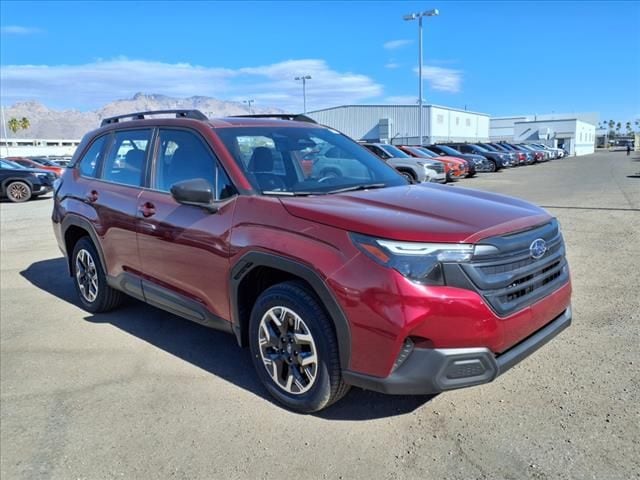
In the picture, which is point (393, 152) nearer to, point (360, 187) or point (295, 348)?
point (360, 187)

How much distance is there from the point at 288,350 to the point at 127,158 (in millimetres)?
2590

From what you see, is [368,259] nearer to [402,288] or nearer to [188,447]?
[402,288]

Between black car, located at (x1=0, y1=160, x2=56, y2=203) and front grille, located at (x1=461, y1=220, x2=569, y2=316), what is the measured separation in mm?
18210

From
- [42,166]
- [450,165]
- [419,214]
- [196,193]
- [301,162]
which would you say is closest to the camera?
[419,214]

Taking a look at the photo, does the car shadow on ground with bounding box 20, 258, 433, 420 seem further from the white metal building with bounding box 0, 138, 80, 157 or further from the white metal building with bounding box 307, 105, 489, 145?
the white metal building with bounding box 0, 138, 80, 157

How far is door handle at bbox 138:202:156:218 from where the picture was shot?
4113 mm

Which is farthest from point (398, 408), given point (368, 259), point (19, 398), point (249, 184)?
point (19, 398)

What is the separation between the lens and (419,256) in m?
2.68

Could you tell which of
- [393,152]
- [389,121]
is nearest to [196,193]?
[393,152]

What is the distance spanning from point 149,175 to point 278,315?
6.16 feet

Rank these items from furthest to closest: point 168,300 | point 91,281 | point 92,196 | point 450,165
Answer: point 450,165
point 91,281
point 92,196
point 168,300

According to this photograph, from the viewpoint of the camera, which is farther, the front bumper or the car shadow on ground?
the car shadow on ground

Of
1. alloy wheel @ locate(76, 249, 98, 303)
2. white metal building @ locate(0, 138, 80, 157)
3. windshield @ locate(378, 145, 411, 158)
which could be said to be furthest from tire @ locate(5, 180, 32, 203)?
white metal building @ locate(0, 138, 80, 157)

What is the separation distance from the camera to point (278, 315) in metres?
3.23
